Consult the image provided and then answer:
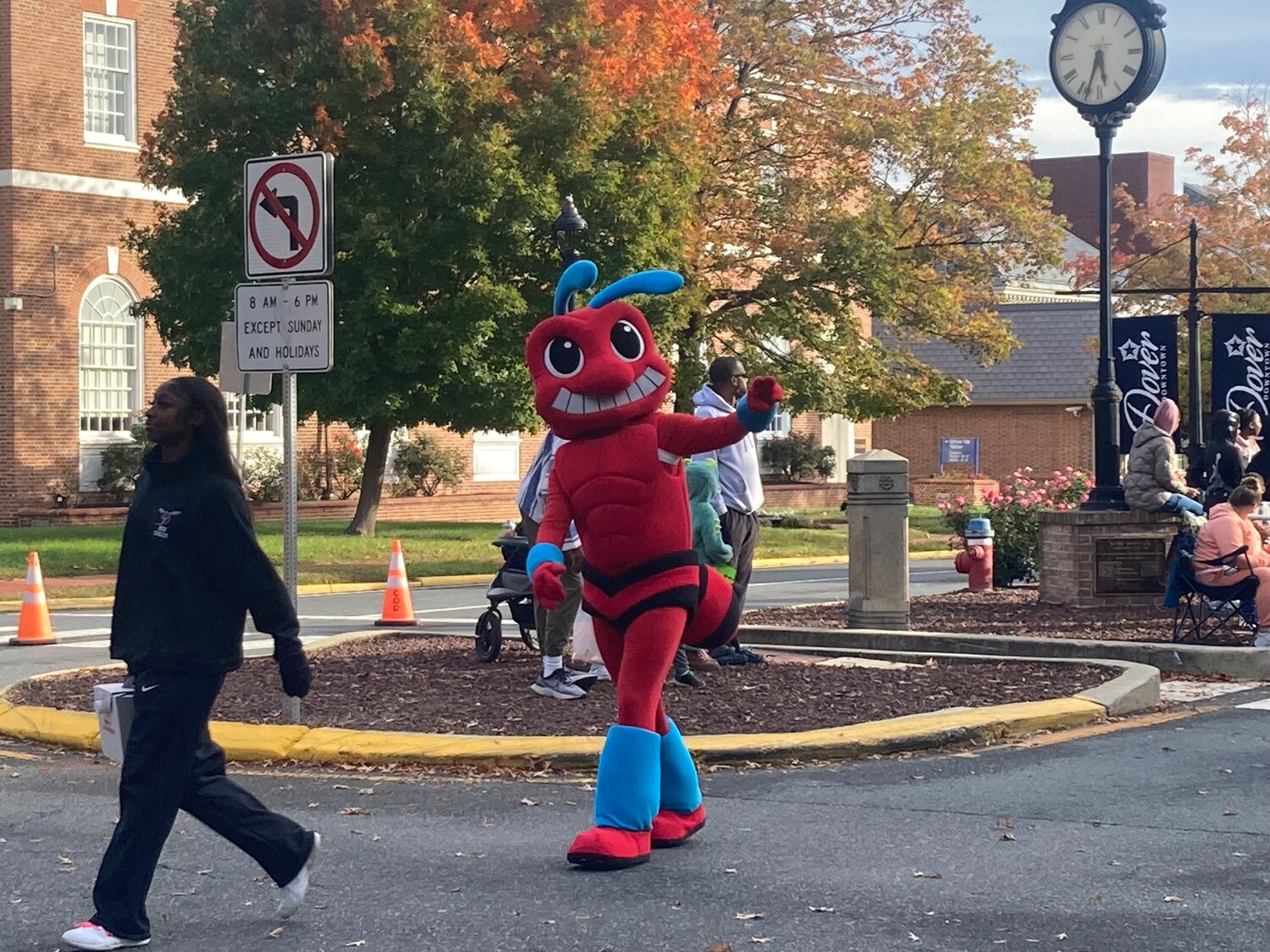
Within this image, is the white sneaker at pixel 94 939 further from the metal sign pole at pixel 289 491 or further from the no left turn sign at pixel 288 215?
the no left turn sign at pixel 288 215

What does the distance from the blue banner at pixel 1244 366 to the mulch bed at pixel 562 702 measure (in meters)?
12.0

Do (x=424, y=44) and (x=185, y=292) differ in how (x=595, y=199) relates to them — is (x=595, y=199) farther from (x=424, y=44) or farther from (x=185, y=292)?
(x=185, y=292)

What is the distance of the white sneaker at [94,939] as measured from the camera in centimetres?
550

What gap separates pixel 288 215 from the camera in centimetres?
919

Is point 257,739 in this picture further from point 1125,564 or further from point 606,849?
point 1125,564

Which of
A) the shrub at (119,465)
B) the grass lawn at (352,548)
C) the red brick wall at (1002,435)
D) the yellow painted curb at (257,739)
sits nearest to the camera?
the yellow painted curb at (257,739)

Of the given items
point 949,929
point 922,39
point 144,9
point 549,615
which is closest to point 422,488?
point 144,9

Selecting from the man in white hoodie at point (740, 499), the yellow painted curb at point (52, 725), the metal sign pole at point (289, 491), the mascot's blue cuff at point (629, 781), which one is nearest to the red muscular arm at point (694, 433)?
the mascot's blue cuff at point (629, 781)

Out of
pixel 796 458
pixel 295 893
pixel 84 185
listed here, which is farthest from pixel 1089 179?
pixel 295 893

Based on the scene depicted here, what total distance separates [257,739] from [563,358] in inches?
125

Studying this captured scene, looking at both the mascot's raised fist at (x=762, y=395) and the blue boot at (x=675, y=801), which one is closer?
the mascot's raised fist at (x=762, y=395)

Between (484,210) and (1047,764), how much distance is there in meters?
17.8

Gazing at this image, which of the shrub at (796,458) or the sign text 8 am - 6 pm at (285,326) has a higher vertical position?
the sign text 8 am - 6 pm at (285,326)

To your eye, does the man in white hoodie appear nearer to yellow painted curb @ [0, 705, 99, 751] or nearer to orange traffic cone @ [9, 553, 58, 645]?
yellow painted curb @ [0, 705, 99, 751]
